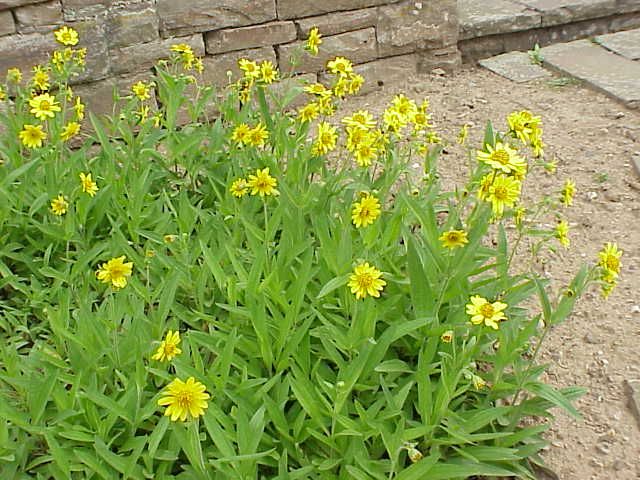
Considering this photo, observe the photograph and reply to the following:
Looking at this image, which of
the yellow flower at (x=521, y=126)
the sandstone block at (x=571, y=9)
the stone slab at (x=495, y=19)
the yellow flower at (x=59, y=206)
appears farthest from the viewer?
the sandstone block at (x=571, y=9)

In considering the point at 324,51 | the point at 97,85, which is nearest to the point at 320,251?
the point at 97,85

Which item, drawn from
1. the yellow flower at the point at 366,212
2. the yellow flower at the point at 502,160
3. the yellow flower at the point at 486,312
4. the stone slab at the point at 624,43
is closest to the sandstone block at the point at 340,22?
the stone slab at the point at 624,43

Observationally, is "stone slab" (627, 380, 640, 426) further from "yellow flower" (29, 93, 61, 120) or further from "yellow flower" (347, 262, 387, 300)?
"yellow flower" (29, 93, 61, 120)

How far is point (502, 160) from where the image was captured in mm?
1793

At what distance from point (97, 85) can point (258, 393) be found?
2115 mm

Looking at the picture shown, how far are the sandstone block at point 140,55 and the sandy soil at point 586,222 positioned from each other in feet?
3.40

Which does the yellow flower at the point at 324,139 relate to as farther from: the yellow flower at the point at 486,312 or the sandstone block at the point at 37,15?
the sandstone block at the point at 37,15

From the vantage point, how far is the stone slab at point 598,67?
3.78 m

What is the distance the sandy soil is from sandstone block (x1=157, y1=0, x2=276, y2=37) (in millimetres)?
699

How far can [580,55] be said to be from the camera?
4.31m

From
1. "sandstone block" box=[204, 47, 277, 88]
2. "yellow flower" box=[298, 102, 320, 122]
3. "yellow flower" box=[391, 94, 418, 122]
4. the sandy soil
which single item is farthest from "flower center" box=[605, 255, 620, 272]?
"sandstone block" box=[204, 47, 277, 88]

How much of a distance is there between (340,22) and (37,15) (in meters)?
1.49

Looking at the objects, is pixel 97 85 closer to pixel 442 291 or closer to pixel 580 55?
pixel 442 291

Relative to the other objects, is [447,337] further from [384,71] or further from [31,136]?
[384,71]
